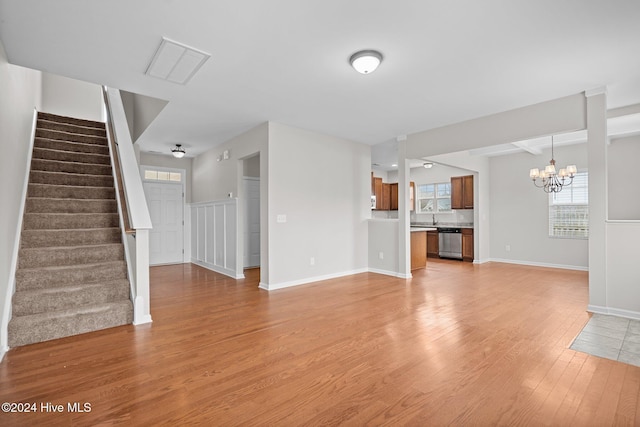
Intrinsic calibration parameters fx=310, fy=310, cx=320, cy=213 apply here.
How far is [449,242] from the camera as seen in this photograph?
8328 mm

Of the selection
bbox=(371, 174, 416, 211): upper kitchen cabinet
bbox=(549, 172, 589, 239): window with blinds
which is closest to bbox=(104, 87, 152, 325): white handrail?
bbox=(371, 174, 416, 211): upper kitchen cabinet

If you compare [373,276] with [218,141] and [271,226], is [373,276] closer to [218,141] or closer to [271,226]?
[271,226]

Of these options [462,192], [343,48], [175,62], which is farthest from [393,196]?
[175,62]

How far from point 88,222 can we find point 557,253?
8.73 meters

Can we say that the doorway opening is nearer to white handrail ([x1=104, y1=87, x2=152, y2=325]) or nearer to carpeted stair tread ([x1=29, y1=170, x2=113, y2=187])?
carpeted stair tread ([x1=29, y1=170, x2=113, y2=187])

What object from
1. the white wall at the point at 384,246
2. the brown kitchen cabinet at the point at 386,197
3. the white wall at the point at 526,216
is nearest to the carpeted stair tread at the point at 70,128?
the white wall at the point at 384,246

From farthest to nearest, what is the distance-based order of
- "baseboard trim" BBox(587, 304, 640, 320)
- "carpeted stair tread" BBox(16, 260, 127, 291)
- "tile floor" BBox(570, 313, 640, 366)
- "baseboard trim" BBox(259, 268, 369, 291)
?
"baseboard trim" BBox(259, 268, 369, 291), "baseboard trim" BBox(587, 304, 640, 320), "carpeted stair tread" BBox(16, 260, 127, 291), "tile floor" BBox(570, 313, 640, 366)

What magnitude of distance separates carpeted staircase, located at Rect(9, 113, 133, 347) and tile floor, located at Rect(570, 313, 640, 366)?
4443 mm

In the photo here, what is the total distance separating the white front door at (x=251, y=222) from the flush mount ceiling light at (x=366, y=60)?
4.21 meters

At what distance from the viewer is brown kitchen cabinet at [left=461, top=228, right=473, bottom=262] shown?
309 inches

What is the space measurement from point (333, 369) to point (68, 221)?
3.80m

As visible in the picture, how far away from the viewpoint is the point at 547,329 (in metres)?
3.13

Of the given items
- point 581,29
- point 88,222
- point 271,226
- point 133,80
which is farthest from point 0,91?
point 581,29

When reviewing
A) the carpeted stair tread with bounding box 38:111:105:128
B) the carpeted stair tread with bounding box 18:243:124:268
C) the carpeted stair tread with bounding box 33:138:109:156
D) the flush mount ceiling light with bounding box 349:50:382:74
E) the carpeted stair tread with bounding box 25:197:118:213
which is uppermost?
the carpeted stair tread with bounding box 38:111:105:128
